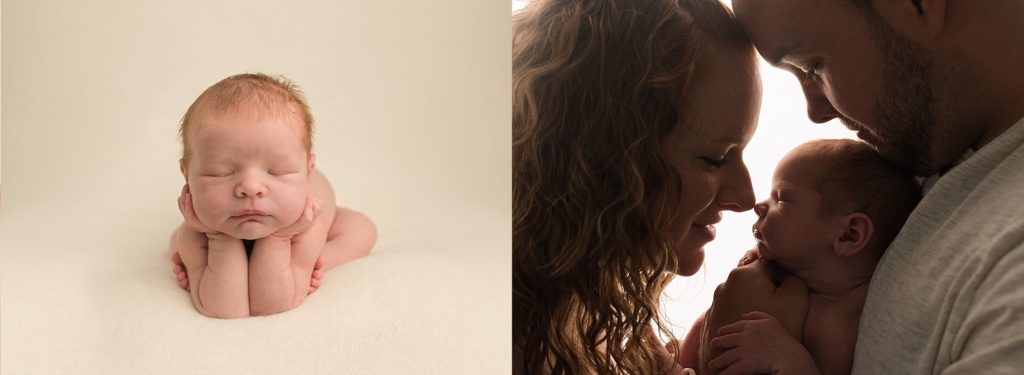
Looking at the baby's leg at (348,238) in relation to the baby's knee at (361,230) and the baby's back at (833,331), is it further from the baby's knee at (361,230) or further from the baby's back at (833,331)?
the baby's back at (833,331)

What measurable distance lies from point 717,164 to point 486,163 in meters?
0.38

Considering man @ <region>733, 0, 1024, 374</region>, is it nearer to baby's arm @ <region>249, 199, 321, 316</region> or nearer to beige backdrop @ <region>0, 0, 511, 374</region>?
beige backdrop @ <region>0, 0, 511, 374</region>

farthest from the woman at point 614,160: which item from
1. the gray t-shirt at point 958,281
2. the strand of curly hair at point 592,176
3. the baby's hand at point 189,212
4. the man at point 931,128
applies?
the baby's hand at point 189,212

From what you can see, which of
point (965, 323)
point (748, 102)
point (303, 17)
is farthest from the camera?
point (748, 102)

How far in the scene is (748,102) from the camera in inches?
53.2

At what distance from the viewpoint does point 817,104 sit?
1.37 meters

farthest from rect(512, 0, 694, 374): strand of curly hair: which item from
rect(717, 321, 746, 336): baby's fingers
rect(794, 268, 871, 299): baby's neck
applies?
rect(794, 268, 871, 299): baby's neck

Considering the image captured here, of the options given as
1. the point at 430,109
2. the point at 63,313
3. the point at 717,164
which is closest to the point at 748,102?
the point at 717,164

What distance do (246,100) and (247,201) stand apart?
0.39ft

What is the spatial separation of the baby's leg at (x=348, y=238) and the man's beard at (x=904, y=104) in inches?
27.9

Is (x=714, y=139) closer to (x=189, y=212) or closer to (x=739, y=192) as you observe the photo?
(x=739, y=192)

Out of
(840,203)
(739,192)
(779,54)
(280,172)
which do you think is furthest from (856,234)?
(280,172)

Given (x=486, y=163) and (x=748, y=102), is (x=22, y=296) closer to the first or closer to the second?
(x=486, y=163)

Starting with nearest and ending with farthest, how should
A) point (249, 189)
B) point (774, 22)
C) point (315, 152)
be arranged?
point (249, 189) → point (315, 152) → point (774, 22)
